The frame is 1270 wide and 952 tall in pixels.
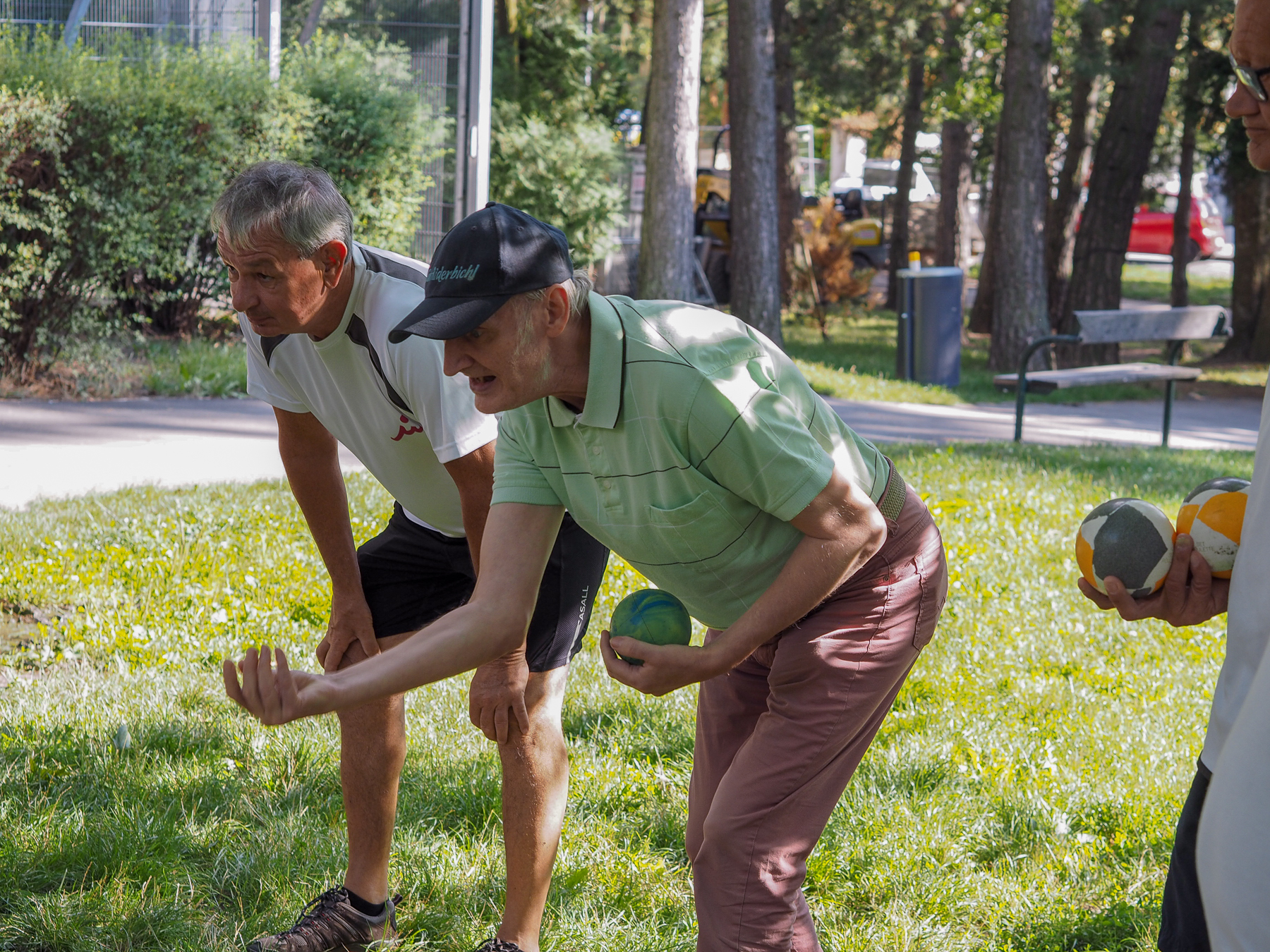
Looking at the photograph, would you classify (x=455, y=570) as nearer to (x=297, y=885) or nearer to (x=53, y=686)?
(x=297, y=885)

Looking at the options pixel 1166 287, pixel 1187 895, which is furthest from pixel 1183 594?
pixel 1166 287

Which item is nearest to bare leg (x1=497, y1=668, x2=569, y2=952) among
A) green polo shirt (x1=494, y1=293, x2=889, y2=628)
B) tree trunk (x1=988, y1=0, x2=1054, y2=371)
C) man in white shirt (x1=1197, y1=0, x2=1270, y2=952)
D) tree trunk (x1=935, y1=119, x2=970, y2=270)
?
green polo shirt (x1=494, y1=293, x2=889, y2=628)

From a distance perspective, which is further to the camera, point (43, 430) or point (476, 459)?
point (43, 430)

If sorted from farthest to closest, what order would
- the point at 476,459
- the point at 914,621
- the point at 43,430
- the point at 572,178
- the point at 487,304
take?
the point at 572,178
the point at 43,430
the point at 476,459
the point at 914,621
the point at 487,304

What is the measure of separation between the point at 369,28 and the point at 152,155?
4906 mm

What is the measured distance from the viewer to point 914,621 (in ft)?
8.88

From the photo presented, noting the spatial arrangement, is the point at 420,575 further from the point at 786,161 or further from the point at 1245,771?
the point at 786,161

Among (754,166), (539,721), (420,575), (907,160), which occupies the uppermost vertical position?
(907,160)

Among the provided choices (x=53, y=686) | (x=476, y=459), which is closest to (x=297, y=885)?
(x=476, y=459)

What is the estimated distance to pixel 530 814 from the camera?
Result: 123 inches

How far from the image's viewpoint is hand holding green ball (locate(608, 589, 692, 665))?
2609 mm

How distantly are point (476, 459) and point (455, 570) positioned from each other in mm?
593

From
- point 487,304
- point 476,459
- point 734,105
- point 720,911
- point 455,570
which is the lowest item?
point 720,911

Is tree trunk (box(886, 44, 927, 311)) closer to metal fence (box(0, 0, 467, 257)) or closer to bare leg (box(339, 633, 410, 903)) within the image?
metal fence (box(0, 0, 467, 257))
